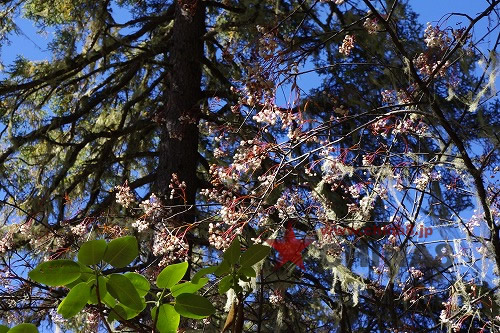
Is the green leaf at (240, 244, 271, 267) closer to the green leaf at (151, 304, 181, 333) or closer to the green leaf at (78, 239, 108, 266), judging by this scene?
the green leaf at (151, 304, 181, 333)

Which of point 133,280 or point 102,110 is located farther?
point 102,110

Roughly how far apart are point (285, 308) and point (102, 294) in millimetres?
3817

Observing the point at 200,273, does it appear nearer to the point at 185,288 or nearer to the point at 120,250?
the point at 185,288

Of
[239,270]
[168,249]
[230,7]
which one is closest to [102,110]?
[230,7]

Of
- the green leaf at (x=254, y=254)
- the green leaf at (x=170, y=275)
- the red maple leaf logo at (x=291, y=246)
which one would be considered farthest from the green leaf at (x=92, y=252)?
the red maple leaf logo at (x=291, y=246)

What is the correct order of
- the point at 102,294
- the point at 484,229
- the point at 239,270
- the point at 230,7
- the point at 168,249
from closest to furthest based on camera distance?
the point at 102,294
the point at 239,270
the point at 484,229
the point at 168,249
the point at 230,7

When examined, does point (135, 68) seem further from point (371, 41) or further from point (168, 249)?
point (168, 249)

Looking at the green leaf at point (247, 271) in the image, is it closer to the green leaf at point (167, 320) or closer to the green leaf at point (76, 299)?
the green leaf at point (167, 320)

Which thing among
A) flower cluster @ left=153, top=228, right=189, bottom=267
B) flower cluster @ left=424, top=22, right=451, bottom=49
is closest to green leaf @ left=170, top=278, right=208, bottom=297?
flower cluster @ left=424, top=22, right=451, bottom=49

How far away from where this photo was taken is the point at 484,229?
259 centimetres

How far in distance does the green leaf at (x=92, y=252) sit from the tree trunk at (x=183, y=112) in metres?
4.34

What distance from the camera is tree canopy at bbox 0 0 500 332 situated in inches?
115

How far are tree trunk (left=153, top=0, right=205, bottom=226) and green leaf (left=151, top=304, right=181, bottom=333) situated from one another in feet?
14.0

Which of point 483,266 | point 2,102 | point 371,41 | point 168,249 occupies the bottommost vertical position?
point 483,266
